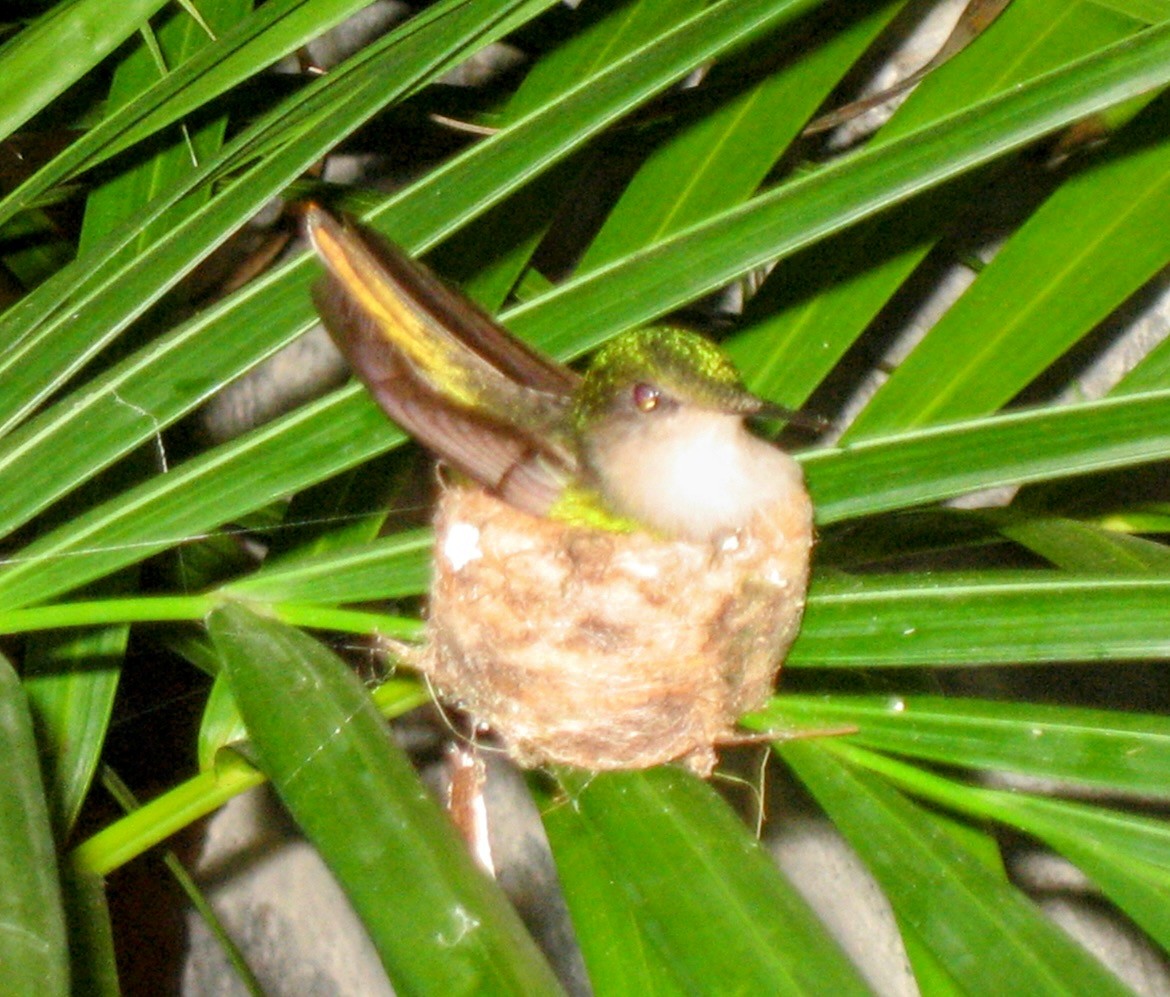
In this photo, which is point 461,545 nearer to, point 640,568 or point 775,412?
point 640,568

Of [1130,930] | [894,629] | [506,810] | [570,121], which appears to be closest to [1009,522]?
[894,629]

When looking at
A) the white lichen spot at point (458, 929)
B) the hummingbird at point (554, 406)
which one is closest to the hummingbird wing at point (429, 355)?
the hummingbird at point (554, 406)

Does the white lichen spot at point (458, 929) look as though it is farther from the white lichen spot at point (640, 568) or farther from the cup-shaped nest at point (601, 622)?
the white lichen spot at point (640, 568)

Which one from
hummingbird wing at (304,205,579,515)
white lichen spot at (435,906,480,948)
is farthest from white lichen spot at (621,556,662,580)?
white lichen spot at (435,906,480,948)

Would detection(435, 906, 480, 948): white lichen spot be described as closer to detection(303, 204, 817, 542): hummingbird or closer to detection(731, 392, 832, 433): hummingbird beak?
detection(303, 204, 817, 542): hummingbird

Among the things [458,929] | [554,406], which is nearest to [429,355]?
[554,406]

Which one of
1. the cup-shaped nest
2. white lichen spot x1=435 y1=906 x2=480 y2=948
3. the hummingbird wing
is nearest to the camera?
white lichen spot x1=435 y1=906 x2=480 y2=948
